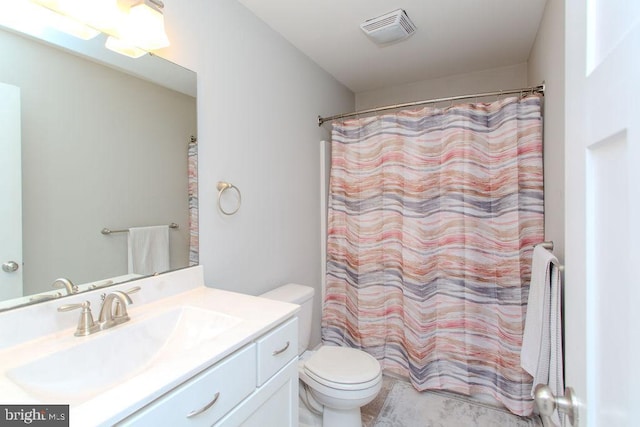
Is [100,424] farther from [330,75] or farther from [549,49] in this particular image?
[330,75]

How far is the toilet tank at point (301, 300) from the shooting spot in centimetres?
182

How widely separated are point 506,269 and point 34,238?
225cm

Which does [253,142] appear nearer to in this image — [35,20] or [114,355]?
[35,20]

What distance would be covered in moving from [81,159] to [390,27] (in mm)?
1742

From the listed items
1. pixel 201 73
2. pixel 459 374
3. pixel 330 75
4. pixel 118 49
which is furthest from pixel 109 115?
pixel 459 374

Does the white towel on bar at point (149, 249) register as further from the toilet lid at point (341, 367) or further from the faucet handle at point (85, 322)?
the toilet lid at point (341, 367)

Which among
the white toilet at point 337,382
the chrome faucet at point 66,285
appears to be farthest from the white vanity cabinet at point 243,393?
the chrome faucet at point 66,285

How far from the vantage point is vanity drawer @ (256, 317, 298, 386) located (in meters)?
1.01

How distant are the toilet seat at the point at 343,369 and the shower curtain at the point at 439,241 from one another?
581mm

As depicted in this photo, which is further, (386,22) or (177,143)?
(386,22)

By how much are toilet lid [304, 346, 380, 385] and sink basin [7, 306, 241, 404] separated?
2.46 ft

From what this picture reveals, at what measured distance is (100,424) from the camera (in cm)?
58

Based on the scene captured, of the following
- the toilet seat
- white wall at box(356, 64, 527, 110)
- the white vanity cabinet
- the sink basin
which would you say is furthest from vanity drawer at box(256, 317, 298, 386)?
white wall at box(356, 64, 527, 110)

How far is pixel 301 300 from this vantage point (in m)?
1.84
